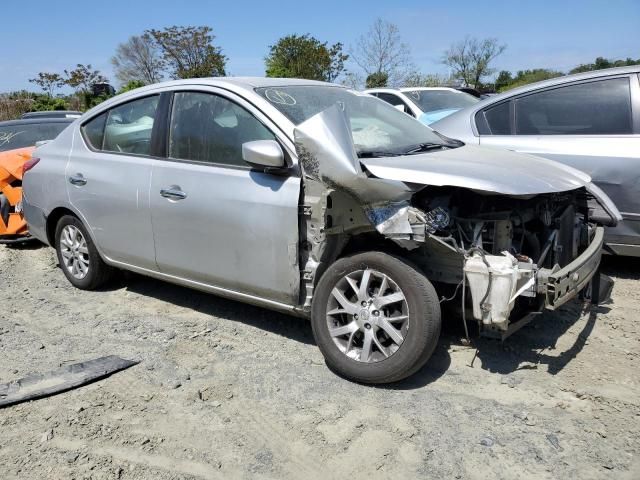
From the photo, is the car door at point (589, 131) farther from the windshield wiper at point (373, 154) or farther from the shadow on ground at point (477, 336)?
the windshield wiper at point (373, 154)

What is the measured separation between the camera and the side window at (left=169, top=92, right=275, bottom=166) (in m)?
3.82

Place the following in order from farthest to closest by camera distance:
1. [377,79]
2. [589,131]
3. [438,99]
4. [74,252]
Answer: [377,79]
[438,99]
[74,252]
[589,131]

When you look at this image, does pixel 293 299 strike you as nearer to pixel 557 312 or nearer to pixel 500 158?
pixel 500 158

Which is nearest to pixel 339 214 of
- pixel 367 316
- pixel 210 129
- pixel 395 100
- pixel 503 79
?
pixel 367 316

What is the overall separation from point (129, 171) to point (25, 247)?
326 cm

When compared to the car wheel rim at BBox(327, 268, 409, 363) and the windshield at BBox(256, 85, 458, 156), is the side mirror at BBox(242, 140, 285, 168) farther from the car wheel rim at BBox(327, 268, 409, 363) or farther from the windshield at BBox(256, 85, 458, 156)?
the car wheel rim at BBox(327, 268, 409, 363)

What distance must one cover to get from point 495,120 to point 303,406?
11.3 feet

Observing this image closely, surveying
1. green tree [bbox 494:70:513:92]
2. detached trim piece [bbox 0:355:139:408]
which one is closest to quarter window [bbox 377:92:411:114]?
detached trim piece [bbox 0:355:139:408]

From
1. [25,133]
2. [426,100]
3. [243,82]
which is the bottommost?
[25,133]

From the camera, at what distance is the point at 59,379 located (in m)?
3.61

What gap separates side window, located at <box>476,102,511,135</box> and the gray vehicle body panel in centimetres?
135

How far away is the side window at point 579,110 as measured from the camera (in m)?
4.84

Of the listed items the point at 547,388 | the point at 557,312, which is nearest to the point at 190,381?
the point at 547,388

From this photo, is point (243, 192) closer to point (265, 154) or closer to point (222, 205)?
point (222, 205)
